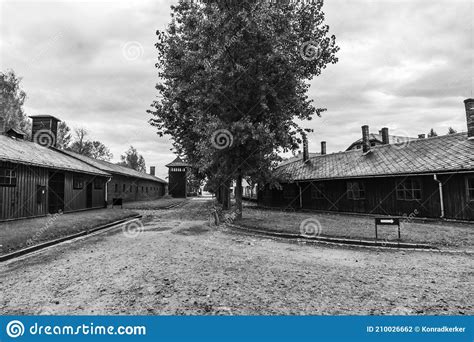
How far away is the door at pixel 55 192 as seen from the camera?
674 inches

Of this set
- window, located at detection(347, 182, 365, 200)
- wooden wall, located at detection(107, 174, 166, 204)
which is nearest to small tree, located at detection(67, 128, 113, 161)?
wooden wall, located at detection(107, 174, 166, 204)

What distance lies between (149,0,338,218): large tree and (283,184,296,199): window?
10.7m

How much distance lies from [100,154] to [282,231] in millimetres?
71109

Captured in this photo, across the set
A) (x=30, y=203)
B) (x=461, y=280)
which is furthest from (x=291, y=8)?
(x=30, y=203)

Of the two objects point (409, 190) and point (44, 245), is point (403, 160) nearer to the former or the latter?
point (409, 190)

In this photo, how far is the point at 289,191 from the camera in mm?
26531

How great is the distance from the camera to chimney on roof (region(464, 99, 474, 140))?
52.9ft

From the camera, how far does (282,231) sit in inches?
452

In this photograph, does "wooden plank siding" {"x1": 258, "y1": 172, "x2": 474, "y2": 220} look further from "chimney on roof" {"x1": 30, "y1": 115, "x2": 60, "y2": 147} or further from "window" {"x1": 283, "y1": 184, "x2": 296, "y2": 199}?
"chimney on roof" {"x1": 30, "y1": 115, "x2": 60, "y2": 147}

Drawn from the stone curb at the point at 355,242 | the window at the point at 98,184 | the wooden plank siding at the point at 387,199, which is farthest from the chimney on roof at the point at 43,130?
the stone curb at the point at 355,242

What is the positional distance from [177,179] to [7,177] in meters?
43.8

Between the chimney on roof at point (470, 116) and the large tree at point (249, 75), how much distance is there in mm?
8745

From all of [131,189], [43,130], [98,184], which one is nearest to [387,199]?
[98,184]

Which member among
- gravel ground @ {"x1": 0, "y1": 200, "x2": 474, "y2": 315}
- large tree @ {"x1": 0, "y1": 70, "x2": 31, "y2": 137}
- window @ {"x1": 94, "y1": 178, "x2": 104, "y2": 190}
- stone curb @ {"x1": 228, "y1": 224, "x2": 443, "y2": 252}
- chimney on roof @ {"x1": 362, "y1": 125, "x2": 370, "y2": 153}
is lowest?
stone curb @ {"x1": 228, "y1": 224, "x2": 443, "y2": 252}
